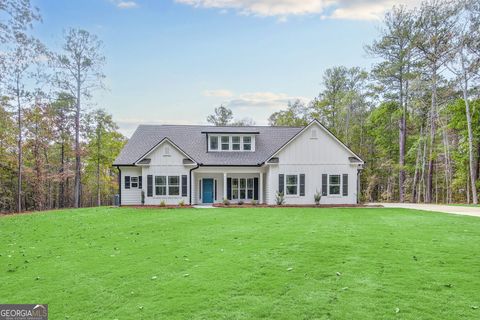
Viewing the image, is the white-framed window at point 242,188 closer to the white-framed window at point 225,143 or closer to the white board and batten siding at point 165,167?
the white-framed window at point 225,143

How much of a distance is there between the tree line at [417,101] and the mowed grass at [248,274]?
17.9m

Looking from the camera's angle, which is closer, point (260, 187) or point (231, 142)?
point (260, 187)

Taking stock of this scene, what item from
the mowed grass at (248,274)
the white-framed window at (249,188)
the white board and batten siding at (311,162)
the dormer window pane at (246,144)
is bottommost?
the mowed grass at (248,274)

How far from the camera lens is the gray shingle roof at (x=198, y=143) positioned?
23.3 m

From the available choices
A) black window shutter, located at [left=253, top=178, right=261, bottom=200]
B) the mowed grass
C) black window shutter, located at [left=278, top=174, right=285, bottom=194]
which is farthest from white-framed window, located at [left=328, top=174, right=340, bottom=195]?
the mowed grass

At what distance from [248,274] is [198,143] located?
65.4ft

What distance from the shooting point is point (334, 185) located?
22109 mm

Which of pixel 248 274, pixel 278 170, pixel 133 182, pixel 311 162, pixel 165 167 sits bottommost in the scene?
pixel 248 274

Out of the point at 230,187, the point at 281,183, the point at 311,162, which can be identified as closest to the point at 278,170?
the point at 281,183

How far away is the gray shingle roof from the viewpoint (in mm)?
23312

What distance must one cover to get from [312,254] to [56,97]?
2669cm

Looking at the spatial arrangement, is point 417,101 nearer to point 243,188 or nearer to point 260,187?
point 260,187

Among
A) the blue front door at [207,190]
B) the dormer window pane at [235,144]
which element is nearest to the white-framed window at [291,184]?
the dormer window pane at [235,144]

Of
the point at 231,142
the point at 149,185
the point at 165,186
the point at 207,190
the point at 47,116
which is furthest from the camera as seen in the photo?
the point at 47,116
